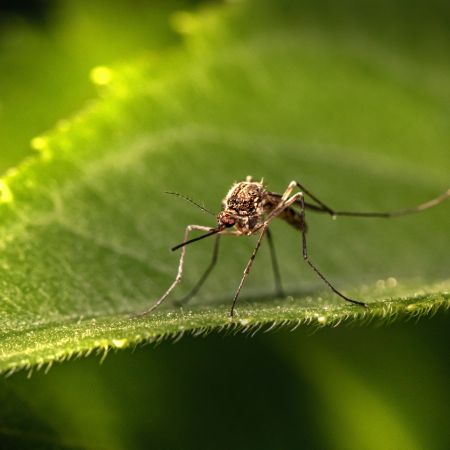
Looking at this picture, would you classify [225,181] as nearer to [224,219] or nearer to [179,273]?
[224,219]

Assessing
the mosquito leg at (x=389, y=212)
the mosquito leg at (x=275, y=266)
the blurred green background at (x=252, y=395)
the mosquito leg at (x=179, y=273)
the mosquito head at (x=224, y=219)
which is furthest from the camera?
the mosquito leg at (x=389, y=212)

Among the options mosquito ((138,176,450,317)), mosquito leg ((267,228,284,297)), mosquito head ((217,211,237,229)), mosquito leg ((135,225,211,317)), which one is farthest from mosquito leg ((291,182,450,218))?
mosquito leg ((135,225,211,317))

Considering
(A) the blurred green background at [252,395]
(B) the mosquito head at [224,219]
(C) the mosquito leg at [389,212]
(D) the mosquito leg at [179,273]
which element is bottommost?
(A) the blurred green background at [252,395]

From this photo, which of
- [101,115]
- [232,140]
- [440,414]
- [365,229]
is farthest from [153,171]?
[440,414]

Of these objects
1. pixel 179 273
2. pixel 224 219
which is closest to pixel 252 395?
pixel 179 273

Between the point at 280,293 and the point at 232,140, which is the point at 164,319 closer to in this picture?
the point at 280,293

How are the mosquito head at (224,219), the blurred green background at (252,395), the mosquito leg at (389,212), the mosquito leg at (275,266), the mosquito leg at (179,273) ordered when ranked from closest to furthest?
the blurred green background at (252,395) → the mosquito leg at (179,273) → the mosquito head at (224,219) → the mosquito leg at (275,266) → the mosquito leg at (389,212)

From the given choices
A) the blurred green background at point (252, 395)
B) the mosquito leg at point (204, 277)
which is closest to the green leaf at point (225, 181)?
the mosquito leg at point (204, 277)

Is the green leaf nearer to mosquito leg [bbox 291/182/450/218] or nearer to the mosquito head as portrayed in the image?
mosquito leg [bbox 291/182/450/218]

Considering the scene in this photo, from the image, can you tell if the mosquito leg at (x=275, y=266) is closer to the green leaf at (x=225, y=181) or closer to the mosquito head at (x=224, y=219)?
the green leaf at (x=225, y=181)

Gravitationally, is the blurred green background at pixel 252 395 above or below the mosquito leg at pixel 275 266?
below
